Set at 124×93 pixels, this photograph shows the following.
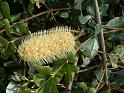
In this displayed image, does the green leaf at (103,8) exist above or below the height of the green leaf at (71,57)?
above

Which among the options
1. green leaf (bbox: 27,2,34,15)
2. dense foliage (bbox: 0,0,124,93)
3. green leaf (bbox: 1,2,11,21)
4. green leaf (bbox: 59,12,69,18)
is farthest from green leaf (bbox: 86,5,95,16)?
green leaf (bbox: 1,2,11,21)

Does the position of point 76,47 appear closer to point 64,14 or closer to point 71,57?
point 71,57

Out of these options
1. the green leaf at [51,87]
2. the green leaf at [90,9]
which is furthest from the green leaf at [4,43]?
the green leaf at [90,9]

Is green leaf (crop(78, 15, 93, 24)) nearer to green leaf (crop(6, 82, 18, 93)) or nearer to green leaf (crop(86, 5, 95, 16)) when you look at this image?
green leaf (crop(86, 5, 95, 16))

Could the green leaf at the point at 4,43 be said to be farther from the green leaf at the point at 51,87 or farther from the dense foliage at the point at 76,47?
the green leaf at the point at 51,87

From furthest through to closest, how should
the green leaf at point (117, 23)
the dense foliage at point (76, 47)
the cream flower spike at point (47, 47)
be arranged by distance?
the green leaf at point (117, 23) → the dense foliage at point (76, 47) → the cream flower spike at point (47, 47)

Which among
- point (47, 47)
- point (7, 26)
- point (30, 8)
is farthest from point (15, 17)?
point (47, 47)
